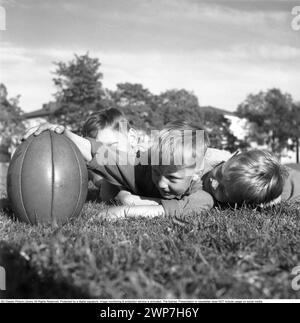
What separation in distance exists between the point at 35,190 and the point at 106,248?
1.32 meters

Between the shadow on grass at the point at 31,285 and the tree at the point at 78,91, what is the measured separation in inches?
1766

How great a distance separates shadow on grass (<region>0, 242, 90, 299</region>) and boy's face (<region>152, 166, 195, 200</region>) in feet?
6.05

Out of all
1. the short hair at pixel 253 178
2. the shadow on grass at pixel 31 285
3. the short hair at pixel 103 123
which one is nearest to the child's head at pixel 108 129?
the short hair at pixel 103 123

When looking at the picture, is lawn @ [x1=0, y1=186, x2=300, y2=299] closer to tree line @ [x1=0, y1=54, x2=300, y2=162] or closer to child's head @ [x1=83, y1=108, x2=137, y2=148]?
child's head @ [x1=83, y1=108, x2=137, y2=148]

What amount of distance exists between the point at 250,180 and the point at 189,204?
26.3 inches

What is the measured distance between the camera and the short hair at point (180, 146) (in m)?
4.25

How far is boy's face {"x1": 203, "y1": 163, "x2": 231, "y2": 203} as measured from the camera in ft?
15.5

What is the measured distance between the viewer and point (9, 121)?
2181 inches

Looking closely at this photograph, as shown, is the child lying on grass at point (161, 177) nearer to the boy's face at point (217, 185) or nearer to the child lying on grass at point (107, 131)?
the boy's face at point (217, 185)

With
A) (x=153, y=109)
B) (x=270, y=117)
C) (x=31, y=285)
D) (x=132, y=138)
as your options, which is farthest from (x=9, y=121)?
(x=31, y=285)

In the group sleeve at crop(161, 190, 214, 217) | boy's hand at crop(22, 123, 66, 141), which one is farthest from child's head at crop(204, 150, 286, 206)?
boy's hand at crop(22, 123, 66, 141)
